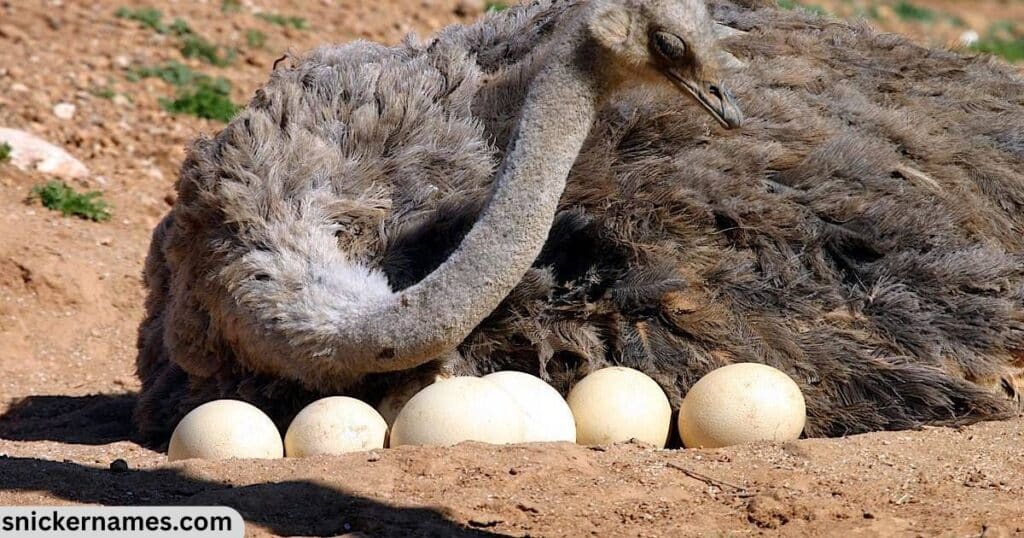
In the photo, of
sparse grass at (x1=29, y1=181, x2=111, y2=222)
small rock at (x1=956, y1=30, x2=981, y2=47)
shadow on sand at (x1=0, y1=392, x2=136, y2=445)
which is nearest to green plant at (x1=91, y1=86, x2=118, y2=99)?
sparse grass at (x1=29, y1=181, x2=111, y2=222)

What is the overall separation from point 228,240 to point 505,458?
4.45ft

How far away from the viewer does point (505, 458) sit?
4.66m

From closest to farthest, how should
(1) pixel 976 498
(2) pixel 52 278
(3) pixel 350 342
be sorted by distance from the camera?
1. (1) pixel 976 498
2. (3) pixel 350 342
3. (2) pixel 52 278

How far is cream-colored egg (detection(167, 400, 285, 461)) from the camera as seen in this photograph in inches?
199

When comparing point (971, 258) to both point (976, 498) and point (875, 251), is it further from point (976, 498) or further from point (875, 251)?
point (976, 498)

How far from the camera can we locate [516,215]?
481 centimetres

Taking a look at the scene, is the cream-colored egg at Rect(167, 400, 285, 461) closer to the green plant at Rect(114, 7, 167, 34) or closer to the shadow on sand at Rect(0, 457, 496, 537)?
the shadow on sand at Rect(0, 457, 496, 537)

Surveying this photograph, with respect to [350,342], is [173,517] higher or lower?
lower

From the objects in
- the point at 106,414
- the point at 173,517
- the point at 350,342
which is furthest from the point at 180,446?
the point at 106,414

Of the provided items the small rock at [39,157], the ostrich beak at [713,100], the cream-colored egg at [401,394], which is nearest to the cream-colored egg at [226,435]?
the cream-colored egg at [401,394]

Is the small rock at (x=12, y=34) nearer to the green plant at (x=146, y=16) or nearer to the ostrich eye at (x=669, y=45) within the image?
the green plant at (x=146, y=16)

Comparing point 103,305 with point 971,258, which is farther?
point 103,305

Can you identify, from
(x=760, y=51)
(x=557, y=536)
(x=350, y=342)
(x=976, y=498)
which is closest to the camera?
(x=557, y=536)

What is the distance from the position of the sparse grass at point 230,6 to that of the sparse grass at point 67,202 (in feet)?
9.09
